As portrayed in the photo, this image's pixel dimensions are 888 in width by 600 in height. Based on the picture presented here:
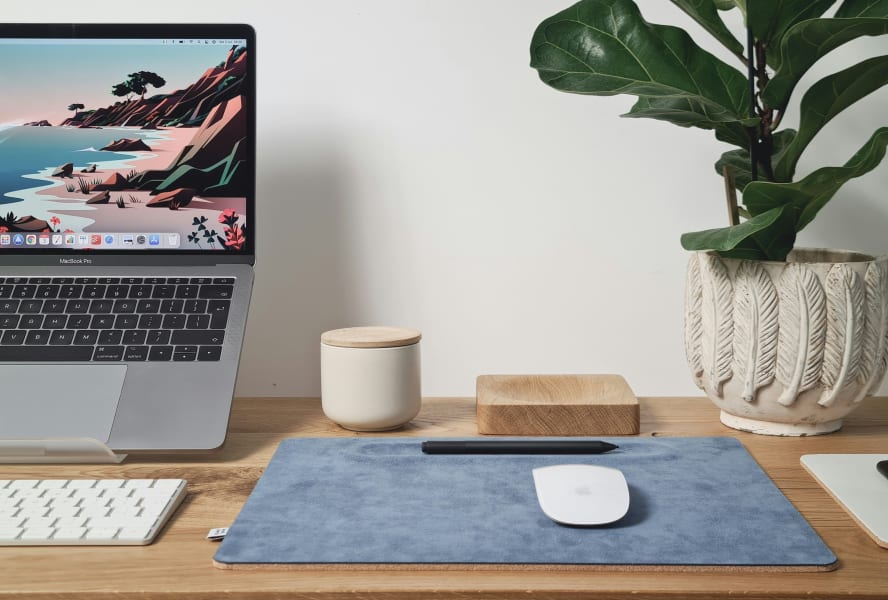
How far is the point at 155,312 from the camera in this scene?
0.89m

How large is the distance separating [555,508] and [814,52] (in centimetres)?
49

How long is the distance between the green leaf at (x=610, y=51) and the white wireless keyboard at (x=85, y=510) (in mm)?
529

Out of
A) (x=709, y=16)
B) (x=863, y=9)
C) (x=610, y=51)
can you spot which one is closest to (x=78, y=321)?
(x=610, y=51)

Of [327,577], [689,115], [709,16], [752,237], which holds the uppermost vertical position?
[709,16]

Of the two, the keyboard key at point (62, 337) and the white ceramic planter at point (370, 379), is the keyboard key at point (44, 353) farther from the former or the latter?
the white ceramic planter at point (370, 379)

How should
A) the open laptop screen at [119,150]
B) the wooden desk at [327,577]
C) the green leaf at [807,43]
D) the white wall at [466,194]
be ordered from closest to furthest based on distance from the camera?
the wooden desk at [327,577] → the green leaf at [807,43] → the open laptop screen at [119,150] → the white wall at [466,194]

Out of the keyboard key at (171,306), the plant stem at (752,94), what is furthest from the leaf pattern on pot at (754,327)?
the keyboard key at (171,306)

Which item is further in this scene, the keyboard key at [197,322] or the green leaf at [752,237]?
the keyboard key at [197,322]

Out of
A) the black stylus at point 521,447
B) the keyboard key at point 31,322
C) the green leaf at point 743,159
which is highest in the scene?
the green leaf at point 743,159

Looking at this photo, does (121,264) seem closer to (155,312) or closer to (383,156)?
(155,312)

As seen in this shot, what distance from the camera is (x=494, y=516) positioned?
0.63 metres

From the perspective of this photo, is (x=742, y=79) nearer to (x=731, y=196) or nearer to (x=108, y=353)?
(x=731, y=196)

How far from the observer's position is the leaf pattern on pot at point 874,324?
31.4 inches

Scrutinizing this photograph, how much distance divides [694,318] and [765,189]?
16 centimetres
